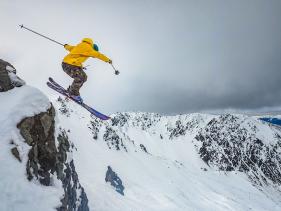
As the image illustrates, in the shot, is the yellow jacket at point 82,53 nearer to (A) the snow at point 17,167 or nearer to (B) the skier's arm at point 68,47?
(B) the skier's arm at point 68,47

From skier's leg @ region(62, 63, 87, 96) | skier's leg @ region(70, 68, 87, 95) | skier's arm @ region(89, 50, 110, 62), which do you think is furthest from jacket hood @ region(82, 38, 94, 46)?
skier's leg @ region(70, 68, 87, 95)

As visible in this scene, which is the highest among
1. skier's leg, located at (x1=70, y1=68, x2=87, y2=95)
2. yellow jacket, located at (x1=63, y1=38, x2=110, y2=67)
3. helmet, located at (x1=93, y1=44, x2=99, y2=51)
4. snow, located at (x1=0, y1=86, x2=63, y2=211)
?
helmet, located at (x1=93, y1=44, x2=99, y2=51)

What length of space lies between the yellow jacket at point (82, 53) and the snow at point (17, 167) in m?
3.44

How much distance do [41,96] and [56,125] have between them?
7.19 feet

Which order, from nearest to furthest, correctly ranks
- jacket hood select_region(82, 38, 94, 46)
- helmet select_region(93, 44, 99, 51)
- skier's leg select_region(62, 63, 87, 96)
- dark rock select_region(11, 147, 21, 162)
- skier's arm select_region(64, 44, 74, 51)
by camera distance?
1. dark rock select_region(11, 147, 21, 162)
2. jacket hood select_region(82, 38, 94, 46)
3. helmet select_region(93, 44, 99, 51)
4. skier's arm select_region(64, 44, 74, 51)
5. skier's leg select_region(62, 63, 87, 96)

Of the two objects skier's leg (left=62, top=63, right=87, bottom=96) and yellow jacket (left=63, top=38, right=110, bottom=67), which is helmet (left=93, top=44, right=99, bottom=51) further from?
skier's leg (left=62, top=63, right=87, bottom=96)

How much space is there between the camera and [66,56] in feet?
56.0

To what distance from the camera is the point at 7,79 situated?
48.5 ft

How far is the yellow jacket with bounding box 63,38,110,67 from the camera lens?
1603 centimetres

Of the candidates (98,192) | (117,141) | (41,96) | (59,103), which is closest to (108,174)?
(98,192)

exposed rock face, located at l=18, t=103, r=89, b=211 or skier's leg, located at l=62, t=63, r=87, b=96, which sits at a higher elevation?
skier's leg, located at l=62, t=63, r=87, b=96

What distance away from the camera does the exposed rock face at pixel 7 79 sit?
571 inches

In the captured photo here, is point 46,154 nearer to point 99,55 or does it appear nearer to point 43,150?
point 43,150

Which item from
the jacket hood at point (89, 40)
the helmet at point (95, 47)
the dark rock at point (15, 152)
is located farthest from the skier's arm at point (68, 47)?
the dark rock at point (15, 152)
